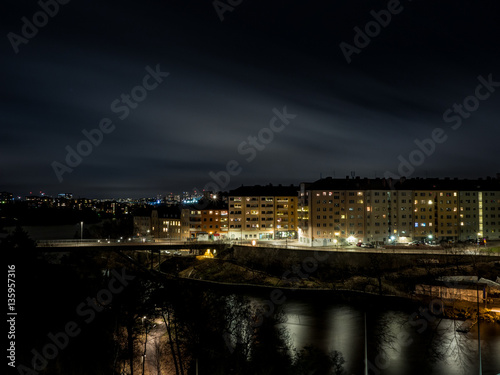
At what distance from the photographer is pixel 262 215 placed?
38.8 meters

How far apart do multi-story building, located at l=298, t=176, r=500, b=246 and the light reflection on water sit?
14589mm

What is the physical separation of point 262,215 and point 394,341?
2530cm

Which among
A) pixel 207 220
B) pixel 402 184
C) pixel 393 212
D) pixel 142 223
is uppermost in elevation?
pixel 402 184

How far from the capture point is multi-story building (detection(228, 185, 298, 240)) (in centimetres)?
3856

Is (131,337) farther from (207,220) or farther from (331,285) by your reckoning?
(207,220)

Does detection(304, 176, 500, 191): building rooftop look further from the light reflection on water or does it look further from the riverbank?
the light reflection on water

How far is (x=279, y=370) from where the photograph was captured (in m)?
11.0

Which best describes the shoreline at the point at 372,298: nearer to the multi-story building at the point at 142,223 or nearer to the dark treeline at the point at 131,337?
the dark treeline at the point at 131,337

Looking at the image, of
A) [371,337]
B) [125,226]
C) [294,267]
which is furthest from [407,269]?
[125,226]

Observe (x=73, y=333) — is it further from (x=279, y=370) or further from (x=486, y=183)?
(x=486, y=183)

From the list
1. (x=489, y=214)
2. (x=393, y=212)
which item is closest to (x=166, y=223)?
(x=393, y=212)

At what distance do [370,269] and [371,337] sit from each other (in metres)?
10.2

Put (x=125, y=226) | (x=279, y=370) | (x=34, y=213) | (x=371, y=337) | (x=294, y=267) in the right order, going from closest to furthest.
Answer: (x=279, y=370) < (x=371, y=337) < (x=294, y=267) < (x=125, y=226) < (x=34, y=213)

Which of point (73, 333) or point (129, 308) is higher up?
point (129, 308)
